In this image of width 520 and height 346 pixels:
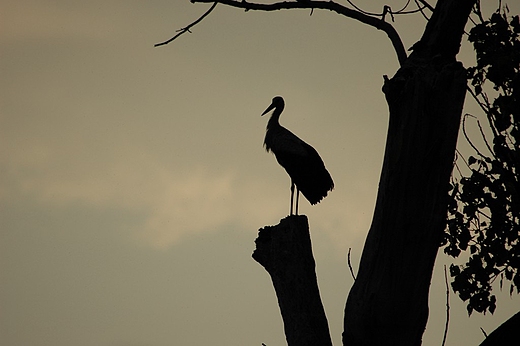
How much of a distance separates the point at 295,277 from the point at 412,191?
1.64 metres

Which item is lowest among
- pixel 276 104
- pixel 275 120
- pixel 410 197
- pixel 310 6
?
pixel 410 197

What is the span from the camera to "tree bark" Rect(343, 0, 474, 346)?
15.4 feet

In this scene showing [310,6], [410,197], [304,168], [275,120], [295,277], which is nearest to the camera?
[410,197]

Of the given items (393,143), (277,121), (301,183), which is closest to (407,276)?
(393,143)

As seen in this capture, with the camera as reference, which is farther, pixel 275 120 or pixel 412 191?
A: pixel 275 120

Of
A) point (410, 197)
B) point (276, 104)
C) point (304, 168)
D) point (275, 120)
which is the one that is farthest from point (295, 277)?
point (276, 104)

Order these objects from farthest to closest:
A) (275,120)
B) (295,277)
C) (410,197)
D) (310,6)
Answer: (275,120), (310,6), (295,277), (410,197)

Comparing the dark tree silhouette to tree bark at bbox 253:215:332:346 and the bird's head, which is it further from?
the bird's head

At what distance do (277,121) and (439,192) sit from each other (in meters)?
9.40

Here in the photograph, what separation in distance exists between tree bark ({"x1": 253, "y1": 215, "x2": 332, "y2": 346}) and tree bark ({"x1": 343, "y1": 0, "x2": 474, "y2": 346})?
0.92 meters

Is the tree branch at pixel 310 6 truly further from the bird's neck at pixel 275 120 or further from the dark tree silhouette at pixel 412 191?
the bird's neck at pixel 275 120

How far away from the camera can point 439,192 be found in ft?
15.5

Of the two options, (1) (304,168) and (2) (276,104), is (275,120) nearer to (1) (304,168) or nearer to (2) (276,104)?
(2) (276,104)

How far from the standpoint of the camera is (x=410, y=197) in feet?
15.4
